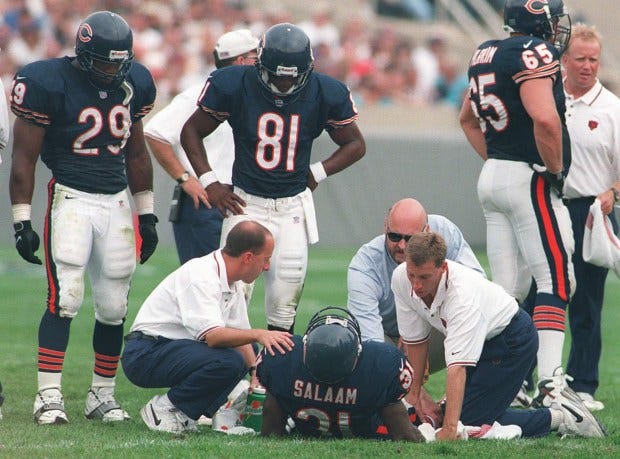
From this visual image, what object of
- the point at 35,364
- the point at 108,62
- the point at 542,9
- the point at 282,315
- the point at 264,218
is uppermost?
the point at 542,9

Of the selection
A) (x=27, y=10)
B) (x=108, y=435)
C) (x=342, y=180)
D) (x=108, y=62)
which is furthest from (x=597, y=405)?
(x=27, y=10)

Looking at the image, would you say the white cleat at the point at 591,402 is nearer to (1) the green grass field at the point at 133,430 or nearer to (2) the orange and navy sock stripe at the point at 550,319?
(1) the green grass field at the point at 133,430

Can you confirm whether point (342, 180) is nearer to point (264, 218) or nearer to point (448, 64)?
point (448, 64)

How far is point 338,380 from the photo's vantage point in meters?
5.42

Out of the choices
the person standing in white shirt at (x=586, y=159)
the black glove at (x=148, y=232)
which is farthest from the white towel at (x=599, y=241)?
the black glove at (x=148, y=232)

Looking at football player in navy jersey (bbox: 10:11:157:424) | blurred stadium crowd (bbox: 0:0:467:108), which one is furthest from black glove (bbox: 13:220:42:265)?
blurred stadium crowd (bbox: 0:0:467:108)

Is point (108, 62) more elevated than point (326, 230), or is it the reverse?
point (108, 62)

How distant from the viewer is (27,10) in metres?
16.0

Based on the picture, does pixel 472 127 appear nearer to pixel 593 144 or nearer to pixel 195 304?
pixel 593 144

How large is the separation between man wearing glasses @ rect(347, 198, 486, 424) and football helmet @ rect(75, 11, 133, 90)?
151 centimetres

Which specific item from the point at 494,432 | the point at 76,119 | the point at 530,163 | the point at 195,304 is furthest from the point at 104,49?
the point at 494,432

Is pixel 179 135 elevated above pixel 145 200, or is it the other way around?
pixel 179 135

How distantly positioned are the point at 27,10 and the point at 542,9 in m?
10.6

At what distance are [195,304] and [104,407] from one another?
949mm
